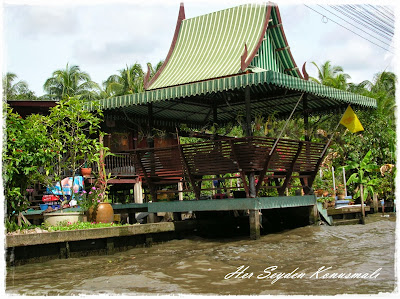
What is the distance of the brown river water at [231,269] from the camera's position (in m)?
6.58

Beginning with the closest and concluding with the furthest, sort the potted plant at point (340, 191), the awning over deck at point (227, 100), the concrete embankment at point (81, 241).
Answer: the concrete embankment at point (81, 241)
the awning over deck at point (227, 100)
the potted plant at point (340, 191)

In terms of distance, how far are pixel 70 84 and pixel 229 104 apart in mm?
27752

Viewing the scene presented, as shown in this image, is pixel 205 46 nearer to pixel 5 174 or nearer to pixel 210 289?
pixel 5 174

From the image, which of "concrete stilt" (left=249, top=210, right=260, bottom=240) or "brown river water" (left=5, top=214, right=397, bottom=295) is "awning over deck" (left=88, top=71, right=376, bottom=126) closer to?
"concrete stilt" (left=249, top=210, right=260, bottom=240)

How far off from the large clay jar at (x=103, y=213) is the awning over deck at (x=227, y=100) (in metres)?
2.77

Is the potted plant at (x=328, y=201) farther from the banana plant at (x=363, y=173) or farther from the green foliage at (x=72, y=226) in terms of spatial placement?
the green foliage at (x=72, y=226)

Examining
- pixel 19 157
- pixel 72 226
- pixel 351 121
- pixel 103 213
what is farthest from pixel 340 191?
pixel 19 157

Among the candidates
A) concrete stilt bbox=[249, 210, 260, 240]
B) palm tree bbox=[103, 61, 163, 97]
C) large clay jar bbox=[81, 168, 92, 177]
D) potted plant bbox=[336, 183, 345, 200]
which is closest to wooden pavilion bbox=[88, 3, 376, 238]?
concrete stilt bbox=[249, 210, 260, 240]

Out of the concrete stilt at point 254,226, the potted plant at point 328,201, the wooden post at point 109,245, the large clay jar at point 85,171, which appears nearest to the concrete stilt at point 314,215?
the potted plant at point 328,201

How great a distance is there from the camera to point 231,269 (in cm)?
809

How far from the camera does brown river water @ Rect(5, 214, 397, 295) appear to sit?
21.6 ft

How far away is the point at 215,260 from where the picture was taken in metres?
9.11

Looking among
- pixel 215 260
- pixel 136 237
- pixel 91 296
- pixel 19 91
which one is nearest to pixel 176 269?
pixel 215 260

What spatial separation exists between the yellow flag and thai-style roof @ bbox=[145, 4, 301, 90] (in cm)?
196
